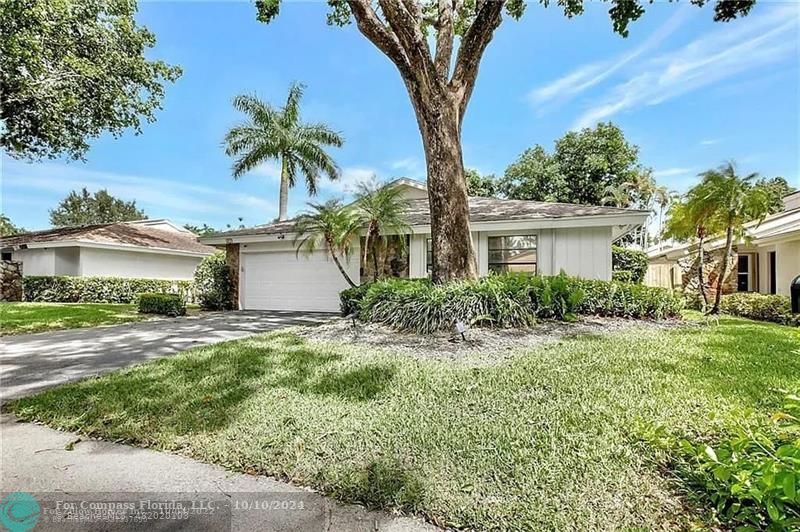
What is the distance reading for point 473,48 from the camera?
7.82m

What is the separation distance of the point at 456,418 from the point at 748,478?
5.97ft

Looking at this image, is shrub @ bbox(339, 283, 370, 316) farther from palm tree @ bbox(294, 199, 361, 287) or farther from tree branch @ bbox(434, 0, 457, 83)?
tree branch @ bbox(434, 0, 457, 83)

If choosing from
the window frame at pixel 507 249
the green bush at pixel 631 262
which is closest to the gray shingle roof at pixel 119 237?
the window frame at pixel 507 249

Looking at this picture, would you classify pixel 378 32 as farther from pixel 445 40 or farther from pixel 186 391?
pixel 186 391

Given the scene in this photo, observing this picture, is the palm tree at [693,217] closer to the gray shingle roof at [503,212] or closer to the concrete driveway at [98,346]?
the gray shingle roof at [503,212]

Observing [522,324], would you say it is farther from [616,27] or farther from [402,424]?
[616,27]

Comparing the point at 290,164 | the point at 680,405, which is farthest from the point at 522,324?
the point at 290,164

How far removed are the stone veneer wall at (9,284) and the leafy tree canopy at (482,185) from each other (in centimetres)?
2639

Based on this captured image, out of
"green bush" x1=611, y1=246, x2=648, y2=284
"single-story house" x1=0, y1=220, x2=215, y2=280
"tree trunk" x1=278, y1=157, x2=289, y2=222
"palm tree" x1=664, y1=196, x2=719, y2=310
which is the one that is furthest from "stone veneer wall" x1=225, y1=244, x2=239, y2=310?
"green bush" x1=611, y1=246, x2=648, y2=284

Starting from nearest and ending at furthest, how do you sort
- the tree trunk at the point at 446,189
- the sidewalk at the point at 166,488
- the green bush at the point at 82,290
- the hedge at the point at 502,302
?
1. the sidewalk at the point at 166,488
2. the hedge at the point at 502,302
3. the tree trunk at the point at 446,189
4. the green bush at the point at 82,290

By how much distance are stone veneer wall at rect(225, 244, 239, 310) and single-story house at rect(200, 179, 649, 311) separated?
36 mm

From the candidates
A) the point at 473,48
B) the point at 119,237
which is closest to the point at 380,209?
the point at 473,48

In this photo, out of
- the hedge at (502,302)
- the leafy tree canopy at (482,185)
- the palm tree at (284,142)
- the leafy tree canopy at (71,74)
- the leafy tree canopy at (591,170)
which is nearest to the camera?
the hedge at (502,302)

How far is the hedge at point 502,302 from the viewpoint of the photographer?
6.96 meters
